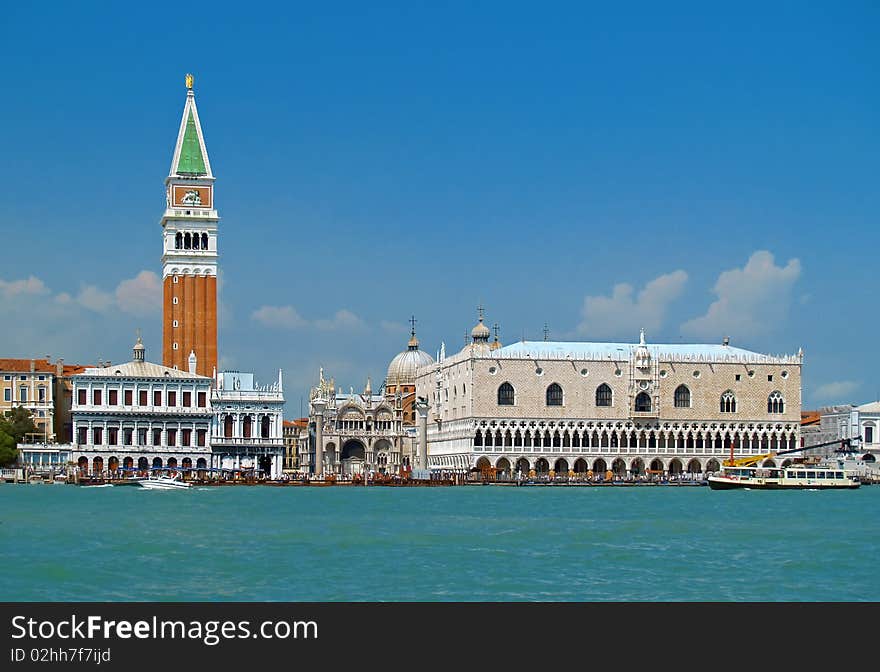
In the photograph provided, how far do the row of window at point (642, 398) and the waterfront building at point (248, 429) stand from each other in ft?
48.5

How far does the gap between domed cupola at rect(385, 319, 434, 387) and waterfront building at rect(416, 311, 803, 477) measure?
19.4 metres

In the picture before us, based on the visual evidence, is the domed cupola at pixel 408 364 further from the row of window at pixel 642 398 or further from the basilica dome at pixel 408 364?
the row of window at pixel 642 398

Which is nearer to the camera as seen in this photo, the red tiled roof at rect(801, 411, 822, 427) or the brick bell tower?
the brick bell tower

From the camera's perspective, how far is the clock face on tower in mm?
107812

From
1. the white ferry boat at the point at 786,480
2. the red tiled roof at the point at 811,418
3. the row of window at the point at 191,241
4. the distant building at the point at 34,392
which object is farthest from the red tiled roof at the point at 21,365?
the red tiled roof at the point at 811,418

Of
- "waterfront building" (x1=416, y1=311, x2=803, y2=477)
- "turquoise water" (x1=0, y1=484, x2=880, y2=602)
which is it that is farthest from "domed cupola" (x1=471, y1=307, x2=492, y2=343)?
"turquoise water" (x1=0, y1=484, x2=880, y2=602)

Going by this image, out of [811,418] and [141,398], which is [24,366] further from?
[811,418]

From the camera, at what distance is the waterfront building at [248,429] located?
98.0 m

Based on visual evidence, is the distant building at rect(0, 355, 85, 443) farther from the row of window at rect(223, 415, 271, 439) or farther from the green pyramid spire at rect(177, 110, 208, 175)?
the green pyramid spire at rect(177, 110, 208, 175)

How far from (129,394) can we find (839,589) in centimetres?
7043

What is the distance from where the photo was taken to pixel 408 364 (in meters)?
128

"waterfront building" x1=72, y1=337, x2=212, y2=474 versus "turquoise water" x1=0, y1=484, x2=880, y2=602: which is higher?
"waterfront building" x1=72, y1=337, x2=212, y2=474
